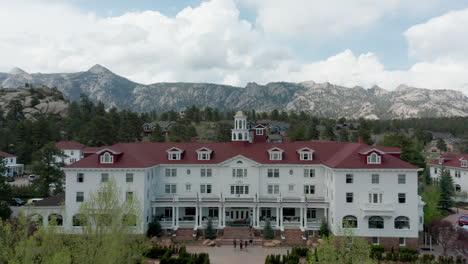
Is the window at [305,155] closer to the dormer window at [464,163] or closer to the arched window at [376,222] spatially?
the arched window at [376,222]

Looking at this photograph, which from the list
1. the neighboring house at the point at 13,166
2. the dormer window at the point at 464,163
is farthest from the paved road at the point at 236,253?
the neighboring house at the point at 13,166

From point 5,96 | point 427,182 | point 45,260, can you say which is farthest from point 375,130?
point 5,96

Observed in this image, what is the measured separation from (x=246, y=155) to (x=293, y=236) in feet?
42.2

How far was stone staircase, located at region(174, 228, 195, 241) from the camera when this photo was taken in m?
40.7

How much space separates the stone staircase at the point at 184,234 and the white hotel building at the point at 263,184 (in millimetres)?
664

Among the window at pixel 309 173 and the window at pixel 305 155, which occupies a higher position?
the window at pixel 305 155

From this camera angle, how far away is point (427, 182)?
75.1 m

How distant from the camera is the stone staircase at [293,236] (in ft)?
131

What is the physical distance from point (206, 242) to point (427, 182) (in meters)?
59.4

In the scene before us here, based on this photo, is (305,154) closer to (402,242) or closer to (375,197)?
(375,197)

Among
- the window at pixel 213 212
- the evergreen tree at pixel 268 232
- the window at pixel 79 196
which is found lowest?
the evergreen tree at pixel 268 232

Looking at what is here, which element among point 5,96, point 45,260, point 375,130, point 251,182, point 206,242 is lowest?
point 206,242

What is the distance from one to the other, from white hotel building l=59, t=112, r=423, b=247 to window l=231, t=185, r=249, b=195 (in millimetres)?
138

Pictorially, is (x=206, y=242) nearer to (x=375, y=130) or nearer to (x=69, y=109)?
(x=69, y=109)
